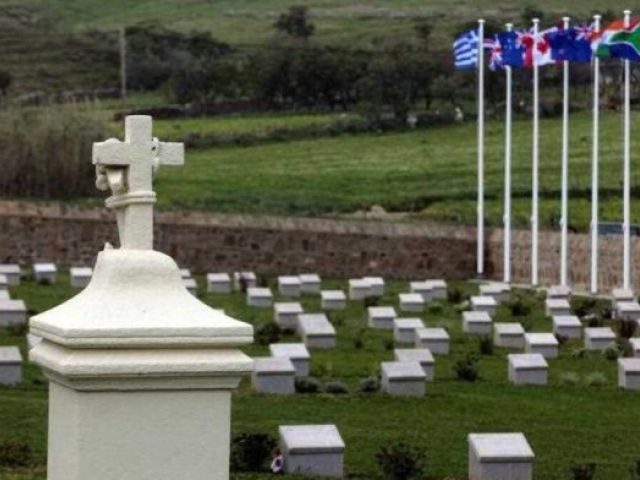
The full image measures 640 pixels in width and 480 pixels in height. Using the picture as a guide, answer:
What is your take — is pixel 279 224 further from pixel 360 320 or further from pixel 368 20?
pixel 368 20

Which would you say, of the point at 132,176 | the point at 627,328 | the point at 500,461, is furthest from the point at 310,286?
the point at 132,176

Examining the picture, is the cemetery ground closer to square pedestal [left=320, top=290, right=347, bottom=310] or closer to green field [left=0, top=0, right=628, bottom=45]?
square pedestal [left=320, top=290, right=347, bottom=310]

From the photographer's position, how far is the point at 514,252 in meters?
48.9

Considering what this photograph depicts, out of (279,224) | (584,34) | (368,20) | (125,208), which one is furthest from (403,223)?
(368,20)

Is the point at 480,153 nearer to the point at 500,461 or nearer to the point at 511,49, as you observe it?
the point at 511,49

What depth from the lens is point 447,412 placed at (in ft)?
72.3

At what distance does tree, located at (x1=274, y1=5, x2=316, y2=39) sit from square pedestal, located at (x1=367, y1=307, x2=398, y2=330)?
257 ft

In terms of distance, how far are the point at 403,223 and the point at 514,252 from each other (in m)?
4.34

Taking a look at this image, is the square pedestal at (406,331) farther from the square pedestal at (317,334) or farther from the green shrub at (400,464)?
the green shrub at (400,464)

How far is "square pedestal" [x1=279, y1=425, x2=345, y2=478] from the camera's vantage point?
16.3 metres

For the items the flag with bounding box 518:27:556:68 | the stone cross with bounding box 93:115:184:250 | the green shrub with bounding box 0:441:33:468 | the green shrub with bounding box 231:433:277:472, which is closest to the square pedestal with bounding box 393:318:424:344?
the green shrub with bounding box 0:441:33:468

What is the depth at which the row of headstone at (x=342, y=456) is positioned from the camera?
16266 millimetres

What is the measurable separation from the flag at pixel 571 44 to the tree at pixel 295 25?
66.9 m

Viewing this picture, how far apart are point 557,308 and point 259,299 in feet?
15.2
